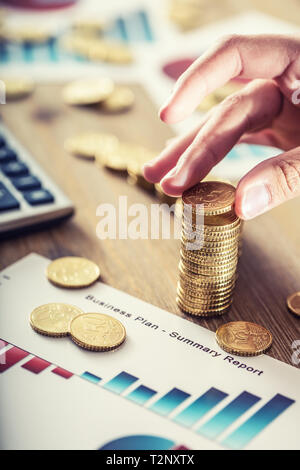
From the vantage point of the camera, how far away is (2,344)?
2.11 ft

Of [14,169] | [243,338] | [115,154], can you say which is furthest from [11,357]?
[115,154]

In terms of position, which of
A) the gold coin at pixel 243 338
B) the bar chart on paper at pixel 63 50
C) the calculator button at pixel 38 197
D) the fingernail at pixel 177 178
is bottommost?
the gold coin at pixel 243 338

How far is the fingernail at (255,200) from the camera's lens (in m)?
0.64

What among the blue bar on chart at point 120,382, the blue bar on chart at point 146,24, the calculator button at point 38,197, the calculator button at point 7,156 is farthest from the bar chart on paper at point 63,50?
the blue bar on chart at point 120,382

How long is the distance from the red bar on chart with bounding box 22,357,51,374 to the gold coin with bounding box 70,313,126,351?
4 centimetres

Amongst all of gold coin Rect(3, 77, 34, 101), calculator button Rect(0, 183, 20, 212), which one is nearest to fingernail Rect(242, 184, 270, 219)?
calculator button Rect(0, 183, 20, 212)

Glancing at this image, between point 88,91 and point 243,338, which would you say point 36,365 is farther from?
point 88,91

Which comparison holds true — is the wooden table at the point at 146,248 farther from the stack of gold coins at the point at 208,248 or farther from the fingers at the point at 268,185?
the fingers at the point at 268,185

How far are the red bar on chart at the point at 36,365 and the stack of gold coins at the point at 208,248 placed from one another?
0.57ft

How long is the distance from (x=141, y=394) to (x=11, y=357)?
0.14 meters

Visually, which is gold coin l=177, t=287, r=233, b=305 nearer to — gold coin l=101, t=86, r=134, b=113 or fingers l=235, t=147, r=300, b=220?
fingers l=235, t=147, r=300, b=220

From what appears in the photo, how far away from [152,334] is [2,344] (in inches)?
6.1

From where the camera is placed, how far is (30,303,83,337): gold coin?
657mm

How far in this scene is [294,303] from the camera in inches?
28.6
